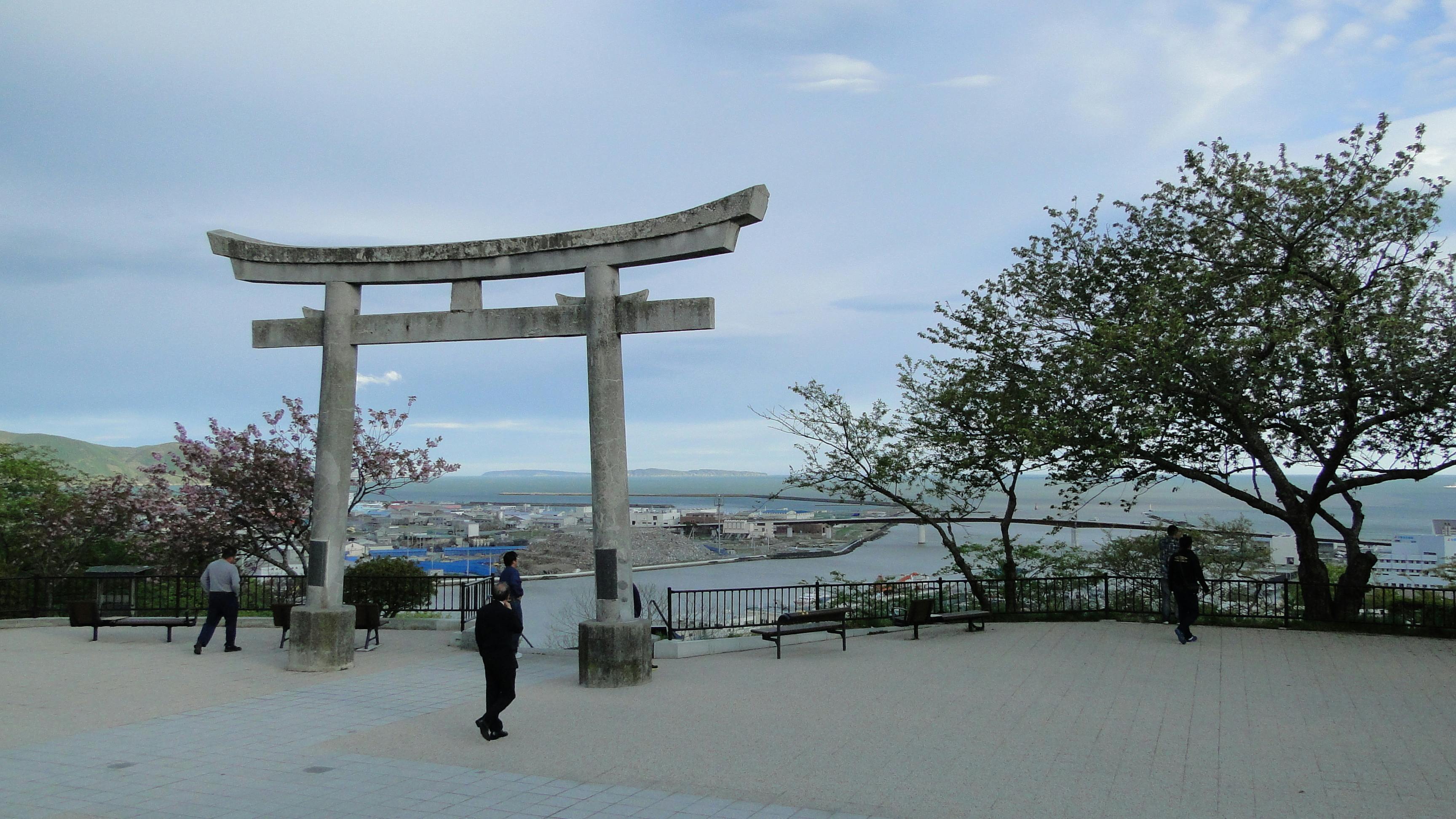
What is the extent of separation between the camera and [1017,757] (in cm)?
759

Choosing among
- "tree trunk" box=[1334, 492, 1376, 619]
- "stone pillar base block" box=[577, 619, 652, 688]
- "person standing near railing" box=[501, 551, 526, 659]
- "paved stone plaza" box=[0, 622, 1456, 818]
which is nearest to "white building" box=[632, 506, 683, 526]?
"tree trunk" box=[1334, 492, 1376, 619]

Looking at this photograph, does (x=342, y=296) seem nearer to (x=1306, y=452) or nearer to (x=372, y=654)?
(x=372, y=654)

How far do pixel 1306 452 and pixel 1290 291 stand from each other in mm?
2889

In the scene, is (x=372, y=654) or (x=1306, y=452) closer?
(x=372, y=654)

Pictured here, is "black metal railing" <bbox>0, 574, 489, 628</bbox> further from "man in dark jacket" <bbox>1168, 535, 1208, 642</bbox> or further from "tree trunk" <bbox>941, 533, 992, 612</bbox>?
"man in dark jacket" <bbox>1168, 535, 1208, 642</bbox>

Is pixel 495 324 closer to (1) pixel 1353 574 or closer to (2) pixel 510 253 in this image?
(2) pixel 510 253

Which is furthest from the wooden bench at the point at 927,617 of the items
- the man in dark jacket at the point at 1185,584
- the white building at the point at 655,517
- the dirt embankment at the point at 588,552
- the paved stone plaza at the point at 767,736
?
the white building at the point at 655,517

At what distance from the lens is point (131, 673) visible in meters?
11.8

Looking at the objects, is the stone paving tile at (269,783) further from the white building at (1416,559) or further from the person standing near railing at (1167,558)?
the white building at (1416,559)

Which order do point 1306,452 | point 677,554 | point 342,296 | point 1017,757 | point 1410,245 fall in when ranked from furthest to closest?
point 677,554 → point 1306,452 → point 1410,245 → point 342,296 → point 1017,757

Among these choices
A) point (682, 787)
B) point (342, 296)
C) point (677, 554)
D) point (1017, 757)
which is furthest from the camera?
point (677, 554)

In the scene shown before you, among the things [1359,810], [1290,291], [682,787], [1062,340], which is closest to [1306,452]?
[1290,291]

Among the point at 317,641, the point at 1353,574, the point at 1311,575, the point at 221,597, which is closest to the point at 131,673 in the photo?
the point at 221,597

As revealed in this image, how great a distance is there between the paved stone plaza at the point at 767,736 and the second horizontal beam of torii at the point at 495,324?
436 cm
